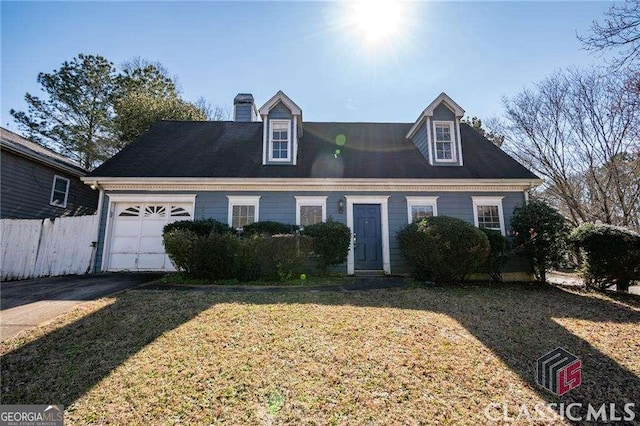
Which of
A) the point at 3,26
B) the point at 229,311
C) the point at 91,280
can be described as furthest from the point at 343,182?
the point at 3,26

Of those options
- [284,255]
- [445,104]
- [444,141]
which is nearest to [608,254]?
[444,141]

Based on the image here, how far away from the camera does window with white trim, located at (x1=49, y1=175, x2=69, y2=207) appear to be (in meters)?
12.2

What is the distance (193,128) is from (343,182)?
8.04 meters

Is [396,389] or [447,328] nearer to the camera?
[396,389]

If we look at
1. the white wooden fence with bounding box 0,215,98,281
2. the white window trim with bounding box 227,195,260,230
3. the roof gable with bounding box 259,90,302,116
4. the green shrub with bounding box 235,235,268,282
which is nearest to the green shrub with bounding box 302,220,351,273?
the green shrub with bounding box 235,235,268,282

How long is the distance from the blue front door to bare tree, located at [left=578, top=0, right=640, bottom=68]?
21.8ft

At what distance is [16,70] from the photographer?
9539 millimetres

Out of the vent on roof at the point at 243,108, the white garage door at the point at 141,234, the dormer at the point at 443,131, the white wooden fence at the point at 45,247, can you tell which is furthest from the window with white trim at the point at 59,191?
the dormer at the point at 443,131

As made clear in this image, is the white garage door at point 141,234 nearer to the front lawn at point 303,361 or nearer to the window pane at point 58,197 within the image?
the front lawn at point 303,361

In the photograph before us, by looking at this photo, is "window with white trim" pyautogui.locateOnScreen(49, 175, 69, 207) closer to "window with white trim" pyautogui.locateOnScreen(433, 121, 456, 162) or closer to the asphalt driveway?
the asphalt driveway

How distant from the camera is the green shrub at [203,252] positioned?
7641 millimetres

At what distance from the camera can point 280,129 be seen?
11203 mm

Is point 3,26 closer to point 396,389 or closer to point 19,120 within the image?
point 396,389

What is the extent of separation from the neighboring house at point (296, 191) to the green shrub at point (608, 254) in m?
2.29
